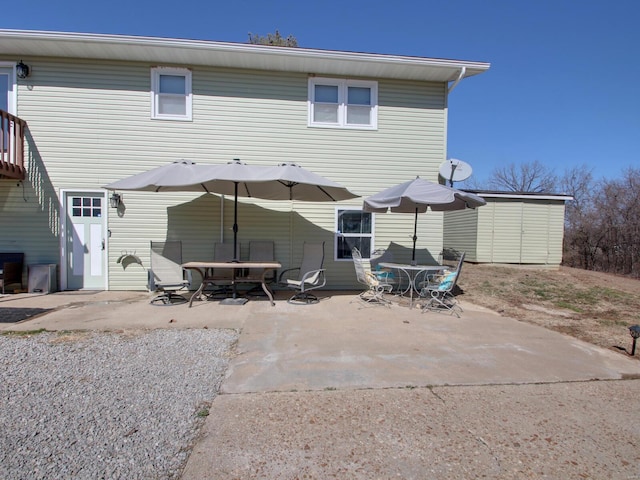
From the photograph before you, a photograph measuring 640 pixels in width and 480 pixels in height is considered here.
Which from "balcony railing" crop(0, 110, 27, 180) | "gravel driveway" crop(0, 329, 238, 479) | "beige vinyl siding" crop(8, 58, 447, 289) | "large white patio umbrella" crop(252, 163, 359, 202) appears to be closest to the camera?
"gravel driveway" crop(0, 329, 238, 479)

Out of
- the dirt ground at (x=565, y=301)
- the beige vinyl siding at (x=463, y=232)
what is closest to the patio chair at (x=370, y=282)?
the dirt ground at (x=565, y=301)

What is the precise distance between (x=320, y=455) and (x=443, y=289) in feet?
14.9

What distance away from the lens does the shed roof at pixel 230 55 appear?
6574mm

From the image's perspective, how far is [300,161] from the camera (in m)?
7.70

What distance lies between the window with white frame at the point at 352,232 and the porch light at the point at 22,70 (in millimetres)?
7094

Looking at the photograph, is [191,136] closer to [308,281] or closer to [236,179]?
[236,179]

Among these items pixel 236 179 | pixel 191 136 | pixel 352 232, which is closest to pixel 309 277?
pixel 352 232

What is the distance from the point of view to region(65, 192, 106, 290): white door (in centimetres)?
720

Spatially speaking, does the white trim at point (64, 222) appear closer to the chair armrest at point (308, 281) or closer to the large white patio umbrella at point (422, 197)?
the chair armrest at point (308, 281)

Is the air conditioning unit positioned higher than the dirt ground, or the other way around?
the air conditioning unit

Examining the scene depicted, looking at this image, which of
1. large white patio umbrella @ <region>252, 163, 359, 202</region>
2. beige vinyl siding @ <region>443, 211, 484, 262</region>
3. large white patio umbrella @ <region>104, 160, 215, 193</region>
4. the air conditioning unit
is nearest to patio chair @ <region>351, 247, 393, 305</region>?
large white patio umbrella @ <region>252, 163, 359, 202</region>

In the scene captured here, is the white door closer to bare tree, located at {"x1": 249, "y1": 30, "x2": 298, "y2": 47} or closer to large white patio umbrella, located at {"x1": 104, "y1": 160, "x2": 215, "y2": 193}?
large white patio umbrella, located at {"x1": 104, "y1": 160, "x2": 215, "y2": 193}

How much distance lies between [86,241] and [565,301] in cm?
1036

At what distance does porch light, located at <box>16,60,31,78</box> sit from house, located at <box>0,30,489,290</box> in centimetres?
2
